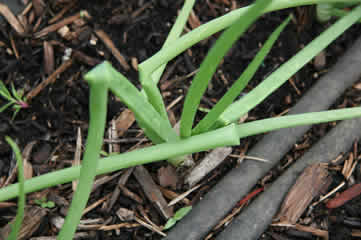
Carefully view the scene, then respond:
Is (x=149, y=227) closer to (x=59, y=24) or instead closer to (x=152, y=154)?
(x=152, y=154)

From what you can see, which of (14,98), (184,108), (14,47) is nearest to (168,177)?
(184,108)

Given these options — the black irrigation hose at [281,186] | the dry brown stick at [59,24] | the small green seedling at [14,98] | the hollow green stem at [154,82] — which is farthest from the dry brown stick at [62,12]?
the black irrigation hose at [281,186]

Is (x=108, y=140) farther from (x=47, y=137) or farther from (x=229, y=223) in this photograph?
(x=229, y=223)

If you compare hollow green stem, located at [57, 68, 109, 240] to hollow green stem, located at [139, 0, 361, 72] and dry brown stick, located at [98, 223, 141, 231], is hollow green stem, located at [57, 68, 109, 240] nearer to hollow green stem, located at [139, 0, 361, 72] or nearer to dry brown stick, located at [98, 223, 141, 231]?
hollow green stem, located at [139, 0, 361, 72]

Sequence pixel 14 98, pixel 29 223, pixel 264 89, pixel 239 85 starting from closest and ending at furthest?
pixel 239 85 → pixel 264 89 → pixel 29 223 → pixel 14 98

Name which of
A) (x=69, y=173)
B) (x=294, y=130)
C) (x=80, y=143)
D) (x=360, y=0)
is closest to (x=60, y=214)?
(x=80, y=143)

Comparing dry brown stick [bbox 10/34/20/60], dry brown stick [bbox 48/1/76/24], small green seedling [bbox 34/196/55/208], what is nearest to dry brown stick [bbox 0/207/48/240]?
small green seedling [bbox 34/196/55/208]
